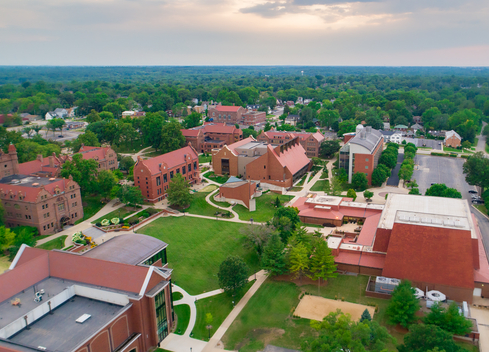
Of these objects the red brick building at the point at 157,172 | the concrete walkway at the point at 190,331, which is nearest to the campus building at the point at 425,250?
the concrete walkway at the point at 190,331

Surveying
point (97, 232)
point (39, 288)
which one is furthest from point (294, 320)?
point (97, 232)

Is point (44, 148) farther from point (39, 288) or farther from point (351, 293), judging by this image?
point (351, 293)


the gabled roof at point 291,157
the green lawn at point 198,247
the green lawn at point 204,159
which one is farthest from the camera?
the green lawn at point 204,159

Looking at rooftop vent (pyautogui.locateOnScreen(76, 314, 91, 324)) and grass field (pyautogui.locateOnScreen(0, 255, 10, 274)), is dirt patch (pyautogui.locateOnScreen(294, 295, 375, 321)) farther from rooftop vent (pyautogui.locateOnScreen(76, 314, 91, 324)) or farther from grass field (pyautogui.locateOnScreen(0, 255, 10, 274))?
grass field (pyautogui.locateOnScreen(0, 255, 10, 274))

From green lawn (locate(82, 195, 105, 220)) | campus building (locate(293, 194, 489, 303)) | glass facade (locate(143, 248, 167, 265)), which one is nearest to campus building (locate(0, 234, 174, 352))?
glass facade (locate(143, 248, 167, 265))

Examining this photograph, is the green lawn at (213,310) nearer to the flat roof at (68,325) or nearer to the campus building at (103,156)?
the flat roof at (68,325)
